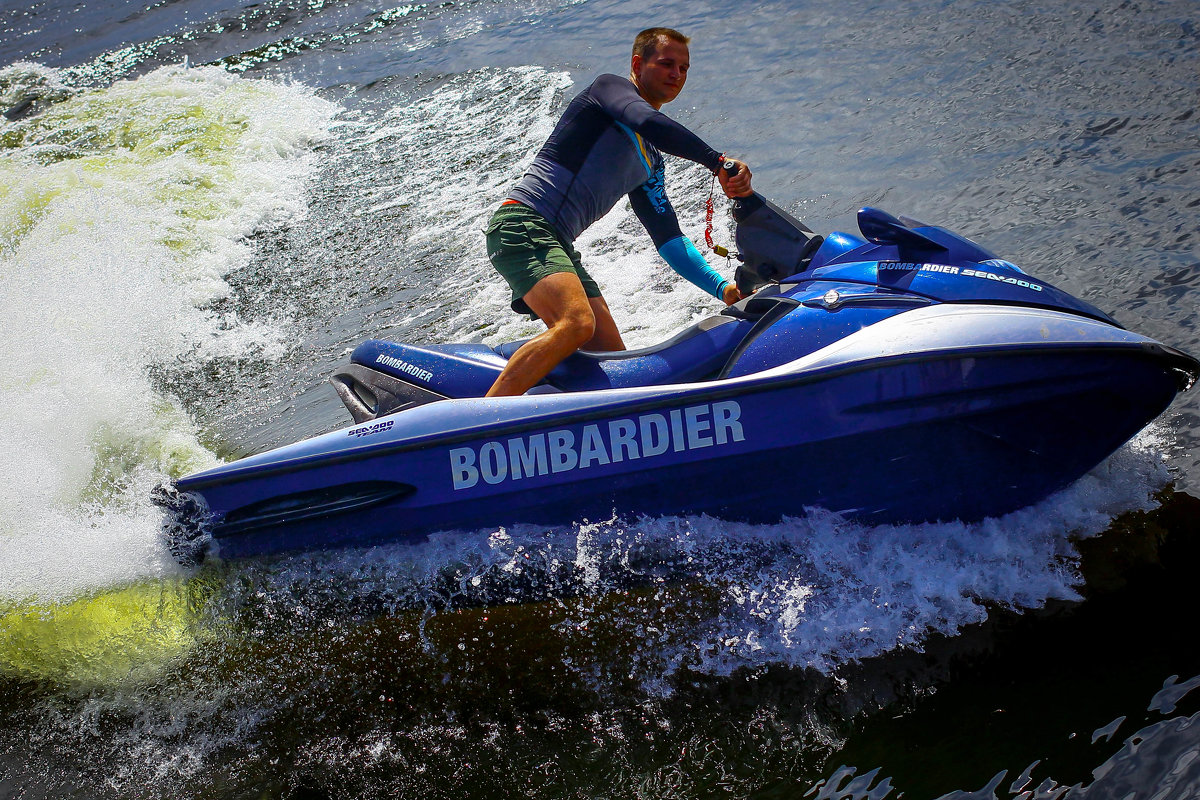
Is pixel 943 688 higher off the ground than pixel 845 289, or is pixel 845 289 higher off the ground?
pixel 845 289

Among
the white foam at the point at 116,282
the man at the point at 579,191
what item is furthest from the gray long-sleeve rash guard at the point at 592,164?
the white foam at the point at 116,282

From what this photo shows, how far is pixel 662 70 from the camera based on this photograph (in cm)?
353

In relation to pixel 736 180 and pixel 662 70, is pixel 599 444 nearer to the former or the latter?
pixel 736 180

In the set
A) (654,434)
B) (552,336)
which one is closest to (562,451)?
(654,434)

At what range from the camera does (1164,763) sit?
2309mm

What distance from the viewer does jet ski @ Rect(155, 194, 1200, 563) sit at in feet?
9.50

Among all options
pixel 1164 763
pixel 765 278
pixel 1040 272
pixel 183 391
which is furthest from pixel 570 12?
pixel 1164 763

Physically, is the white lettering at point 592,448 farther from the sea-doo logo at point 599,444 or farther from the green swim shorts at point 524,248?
the green swim shorts at point 524,248

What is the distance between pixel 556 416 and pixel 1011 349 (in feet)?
4.90

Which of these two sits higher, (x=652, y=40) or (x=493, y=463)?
(x=652, y=40)

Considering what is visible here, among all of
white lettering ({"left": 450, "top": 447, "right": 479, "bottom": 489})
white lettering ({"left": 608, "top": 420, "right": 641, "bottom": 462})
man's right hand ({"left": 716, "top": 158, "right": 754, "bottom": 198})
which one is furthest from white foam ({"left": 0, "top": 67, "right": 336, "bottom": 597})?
man's right hand ({"left": 716, "top": 158, "right": 754, "bottom": 198})

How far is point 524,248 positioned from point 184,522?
5.74 ft

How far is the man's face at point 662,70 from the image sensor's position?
138 inches

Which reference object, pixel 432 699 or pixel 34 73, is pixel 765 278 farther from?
pixel 34 73
